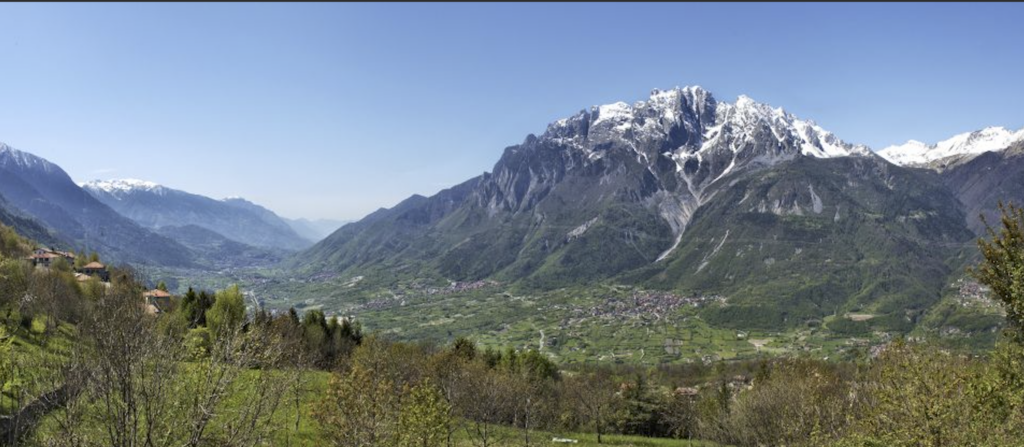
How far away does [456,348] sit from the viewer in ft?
286

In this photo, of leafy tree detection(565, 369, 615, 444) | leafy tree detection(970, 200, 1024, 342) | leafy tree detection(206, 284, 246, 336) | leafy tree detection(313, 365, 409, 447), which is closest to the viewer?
leafy tree detection(313, 365, 409, 447)

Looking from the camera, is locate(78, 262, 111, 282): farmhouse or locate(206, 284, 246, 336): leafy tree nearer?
locate(206, 284, 246, 336): leafy tree

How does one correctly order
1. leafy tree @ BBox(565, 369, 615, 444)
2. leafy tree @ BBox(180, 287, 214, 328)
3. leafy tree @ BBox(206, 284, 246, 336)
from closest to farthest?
leafy tree @ BBox(565, 369, 615, 444)
leafy tree @ BBox(206, 284, 246, 336)
leafy tree @ BBox(180, 287, 214, 328)

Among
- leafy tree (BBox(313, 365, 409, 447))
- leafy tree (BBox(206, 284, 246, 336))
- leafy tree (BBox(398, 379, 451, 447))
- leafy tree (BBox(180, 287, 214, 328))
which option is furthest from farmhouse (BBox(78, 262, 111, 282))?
leafy tree (BBox(398, 379, 451, 447))

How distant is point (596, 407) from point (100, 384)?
57897 millimetres

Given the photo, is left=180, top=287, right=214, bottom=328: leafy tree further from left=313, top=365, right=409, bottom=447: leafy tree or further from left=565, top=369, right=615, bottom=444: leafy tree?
left=313, top=365, right=409, bottom=447: leafy tree

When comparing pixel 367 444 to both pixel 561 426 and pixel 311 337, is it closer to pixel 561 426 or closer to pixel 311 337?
pixel 561 426

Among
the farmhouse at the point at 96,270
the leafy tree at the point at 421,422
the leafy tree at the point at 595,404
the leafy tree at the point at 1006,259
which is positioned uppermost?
the leafy tree at the point at 1006,259

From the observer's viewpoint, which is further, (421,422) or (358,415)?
(421,422)

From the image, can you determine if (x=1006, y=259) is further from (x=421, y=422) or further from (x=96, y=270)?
(x=96, y=270)

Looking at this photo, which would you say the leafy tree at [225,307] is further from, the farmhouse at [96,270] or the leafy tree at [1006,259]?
the leafy tree at [1006,259]

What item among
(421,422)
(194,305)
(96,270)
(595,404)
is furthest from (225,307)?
(96,270)

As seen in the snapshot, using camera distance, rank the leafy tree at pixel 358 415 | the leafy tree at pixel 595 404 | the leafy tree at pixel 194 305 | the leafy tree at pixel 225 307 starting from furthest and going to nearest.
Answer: the leafy tree at pixel 194 305, the leafy tree at pixel 225 307, the leafy tree at pixel 595 404, the leafy tree at pixel 358 415

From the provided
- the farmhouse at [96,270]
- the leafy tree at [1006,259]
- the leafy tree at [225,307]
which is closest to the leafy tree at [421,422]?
the leafy tree at [1006,259]
